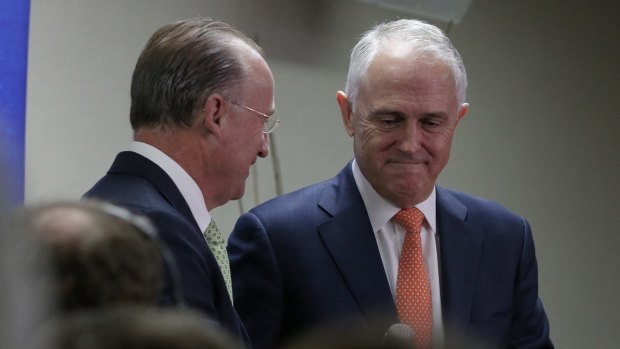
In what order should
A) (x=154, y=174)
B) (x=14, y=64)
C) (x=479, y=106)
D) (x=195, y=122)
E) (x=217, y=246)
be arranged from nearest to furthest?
1. (x=154, y=174)
2. (x=195, y=122)
3. (x=217, y=246)
4. (x=14, y=64)
5. (x=479, y=106)

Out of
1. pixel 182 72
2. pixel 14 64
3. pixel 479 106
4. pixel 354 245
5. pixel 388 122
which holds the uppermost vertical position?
pixel 182 72

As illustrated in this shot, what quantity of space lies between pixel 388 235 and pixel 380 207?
0.07m

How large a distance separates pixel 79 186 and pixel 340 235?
1.26 metres

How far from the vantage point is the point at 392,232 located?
8.01ft

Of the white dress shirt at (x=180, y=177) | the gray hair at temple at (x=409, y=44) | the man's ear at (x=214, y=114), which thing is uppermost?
the gray hair at temple at (x=409, y=44)

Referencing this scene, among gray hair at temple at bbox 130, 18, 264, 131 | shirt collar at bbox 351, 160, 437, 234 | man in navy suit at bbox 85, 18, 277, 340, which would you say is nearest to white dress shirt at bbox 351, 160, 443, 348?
shirt collar at bbox 351, 160, 437, 234

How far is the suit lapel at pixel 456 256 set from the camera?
7.71 ft

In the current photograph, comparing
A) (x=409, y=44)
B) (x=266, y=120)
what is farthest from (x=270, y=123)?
(x=409, y=44)

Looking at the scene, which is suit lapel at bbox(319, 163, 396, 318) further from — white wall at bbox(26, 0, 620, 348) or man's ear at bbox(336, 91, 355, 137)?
white wall at bbox(26, 0, 620, 348)

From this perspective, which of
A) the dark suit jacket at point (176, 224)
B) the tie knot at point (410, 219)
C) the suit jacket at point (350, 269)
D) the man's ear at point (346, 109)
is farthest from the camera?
the man's ear at point (346, 109)

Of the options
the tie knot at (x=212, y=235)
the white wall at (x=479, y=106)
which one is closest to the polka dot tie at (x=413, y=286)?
the tie knot at (x=212, y=235)

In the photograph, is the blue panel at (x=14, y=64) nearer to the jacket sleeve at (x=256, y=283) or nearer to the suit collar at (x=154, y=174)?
the jacket sleeve at (x=256, y=283)

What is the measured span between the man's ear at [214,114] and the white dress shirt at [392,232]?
60 centimetres

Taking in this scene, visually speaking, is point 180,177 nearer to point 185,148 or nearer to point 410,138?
point 185,148
